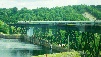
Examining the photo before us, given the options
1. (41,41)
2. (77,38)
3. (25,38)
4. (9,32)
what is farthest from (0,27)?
(77,38)

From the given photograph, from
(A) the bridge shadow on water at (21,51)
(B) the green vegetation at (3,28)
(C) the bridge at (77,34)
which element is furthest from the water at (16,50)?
(B) the green vegetation at (3,28)

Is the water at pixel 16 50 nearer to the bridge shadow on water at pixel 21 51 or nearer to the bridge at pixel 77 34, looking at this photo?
the bridge shadow on water at pixel 21 51

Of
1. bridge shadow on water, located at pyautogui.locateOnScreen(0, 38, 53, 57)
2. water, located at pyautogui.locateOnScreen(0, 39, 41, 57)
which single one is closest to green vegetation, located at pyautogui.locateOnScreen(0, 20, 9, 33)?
water, located at pyautogui.locateOnScreen(0, 39, 41, 57)

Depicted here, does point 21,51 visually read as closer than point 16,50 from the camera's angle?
Yes

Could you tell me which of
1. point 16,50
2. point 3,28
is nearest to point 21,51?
point 16,50

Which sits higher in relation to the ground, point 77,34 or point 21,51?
point 77,34

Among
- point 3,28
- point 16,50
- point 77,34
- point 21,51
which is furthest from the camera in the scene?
point 3,28

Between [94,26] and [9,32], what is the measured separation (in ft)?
398

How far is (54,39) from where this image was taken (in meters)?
121

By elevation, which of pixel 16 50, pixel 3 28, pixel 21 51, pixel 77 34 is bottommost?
pixel 3 28

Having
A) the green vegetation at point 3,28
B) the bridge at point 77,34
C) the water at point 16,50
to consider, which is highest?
the bridge at point 77,34

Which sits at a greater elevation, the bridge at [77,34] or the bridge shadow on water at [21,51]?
the bridge at [77,34]

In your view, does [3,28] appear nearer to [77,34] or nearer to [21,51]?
[21,51]

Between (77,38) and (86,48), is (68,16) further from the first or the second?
(86,48)
